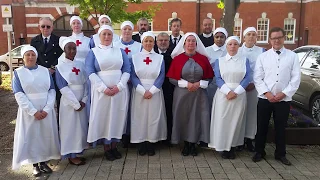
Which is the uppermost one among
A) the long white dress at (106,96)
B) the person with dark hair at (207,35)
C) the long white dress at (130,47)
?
the person with dark hair at (207,35)

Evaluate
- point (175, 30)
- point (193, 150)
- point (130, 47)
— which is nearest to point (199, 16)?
point (175, 30)

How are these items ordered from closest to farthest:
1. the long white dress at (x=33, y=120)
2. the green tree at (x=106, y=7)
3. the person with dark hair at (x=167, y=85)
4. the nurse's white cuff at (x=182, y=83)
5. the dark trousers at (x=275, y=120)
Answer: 1. the long white dress at (x=33, y=120)
2. the dark trousers at (x=275, y=120)
3. the nurse's white cuff at (x=182, y=83)
4. the person with dark hair at (x=167, y=85)
5. the green tree at (x=106, y=7)

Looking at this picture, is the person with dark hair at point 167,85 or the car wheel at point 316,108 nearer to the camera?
the person with dark hair at point 167,85

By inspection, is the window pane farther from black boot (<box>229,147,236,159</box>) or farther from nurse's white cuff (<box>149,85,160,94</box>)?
nurse's white cuff (<box>149,85,160,94</box>)

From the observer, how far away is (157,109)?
5.61 metres

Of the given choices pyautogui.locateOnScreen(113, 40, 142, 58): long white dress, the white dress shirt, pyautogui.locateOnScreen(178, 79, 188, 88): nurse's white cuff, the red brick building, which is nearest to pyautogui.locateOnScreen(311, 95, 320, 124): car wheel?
the white dress shirt

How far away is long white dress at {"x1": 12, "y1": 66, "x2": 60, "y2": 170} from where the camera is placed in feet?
15.3

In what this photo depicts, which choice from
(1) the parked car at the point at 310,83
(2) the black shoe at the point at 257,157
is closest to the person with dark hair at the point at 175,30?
(2) the black shoe at the point at 257,157

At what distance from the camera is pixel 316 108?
7.96 meters

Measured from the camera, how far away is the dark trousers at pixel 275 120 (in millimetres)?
5164

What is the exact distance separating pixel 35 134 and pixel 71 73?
3.51 feet

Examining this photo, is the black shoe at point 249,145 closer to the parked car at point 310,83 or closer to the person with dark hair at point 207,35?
the person with dark hair at point 207,35

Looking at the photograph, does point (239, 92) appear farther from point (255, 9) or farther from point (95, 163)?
point (255, 9)

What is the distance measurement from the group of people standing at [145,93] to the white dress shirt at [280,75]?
0.6 inches
